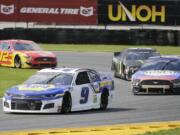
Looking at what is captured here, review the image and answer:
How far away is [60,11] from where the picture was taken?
5091 centimetres

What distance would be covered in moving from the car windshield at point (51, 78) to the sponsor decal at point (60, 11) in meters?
30.4

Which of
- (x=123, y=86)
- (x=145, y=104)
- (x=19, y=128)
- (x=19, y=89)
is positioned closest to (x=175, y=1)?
(x=123, y=86)

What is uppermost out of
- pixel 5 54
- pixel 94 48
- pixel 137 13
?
pixel 137 13

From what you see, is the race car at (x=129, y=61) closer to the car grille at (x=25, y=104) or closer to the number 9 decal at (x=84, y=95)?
the number 9 decal at (x=84, y=95)

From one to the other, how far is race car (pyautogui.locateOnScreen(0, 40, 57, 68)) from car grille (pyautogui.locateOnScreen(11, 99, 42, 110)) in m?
15.5

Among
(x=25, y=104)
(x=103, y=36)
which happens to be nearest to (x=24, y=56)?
(x=103, y=36)

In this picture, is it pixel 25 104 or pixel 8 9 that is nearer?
pixel 25 104

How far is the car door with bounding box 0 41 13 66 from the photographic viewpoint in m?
35.0

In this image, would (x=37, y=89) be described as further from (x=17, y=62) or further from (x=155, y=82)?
(x=17, y=62)

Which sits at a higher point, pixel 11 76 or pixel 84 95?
pixel 84 95

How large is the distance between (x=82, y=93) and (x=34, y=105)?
66.4 inches

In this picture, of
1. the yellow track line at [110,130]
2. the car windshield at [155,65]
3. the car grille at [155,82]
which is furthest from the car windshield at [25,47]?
the yellow track line at [110,130]

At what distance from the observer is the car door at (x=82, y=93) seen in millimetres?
19641

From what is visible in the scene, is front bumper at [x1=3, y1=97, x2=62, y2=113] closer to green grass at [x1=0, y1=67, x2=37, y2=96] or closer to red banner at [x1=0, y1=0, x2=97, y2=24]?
green grass at [x1=0, y1=67, x2=37, y2=96]
